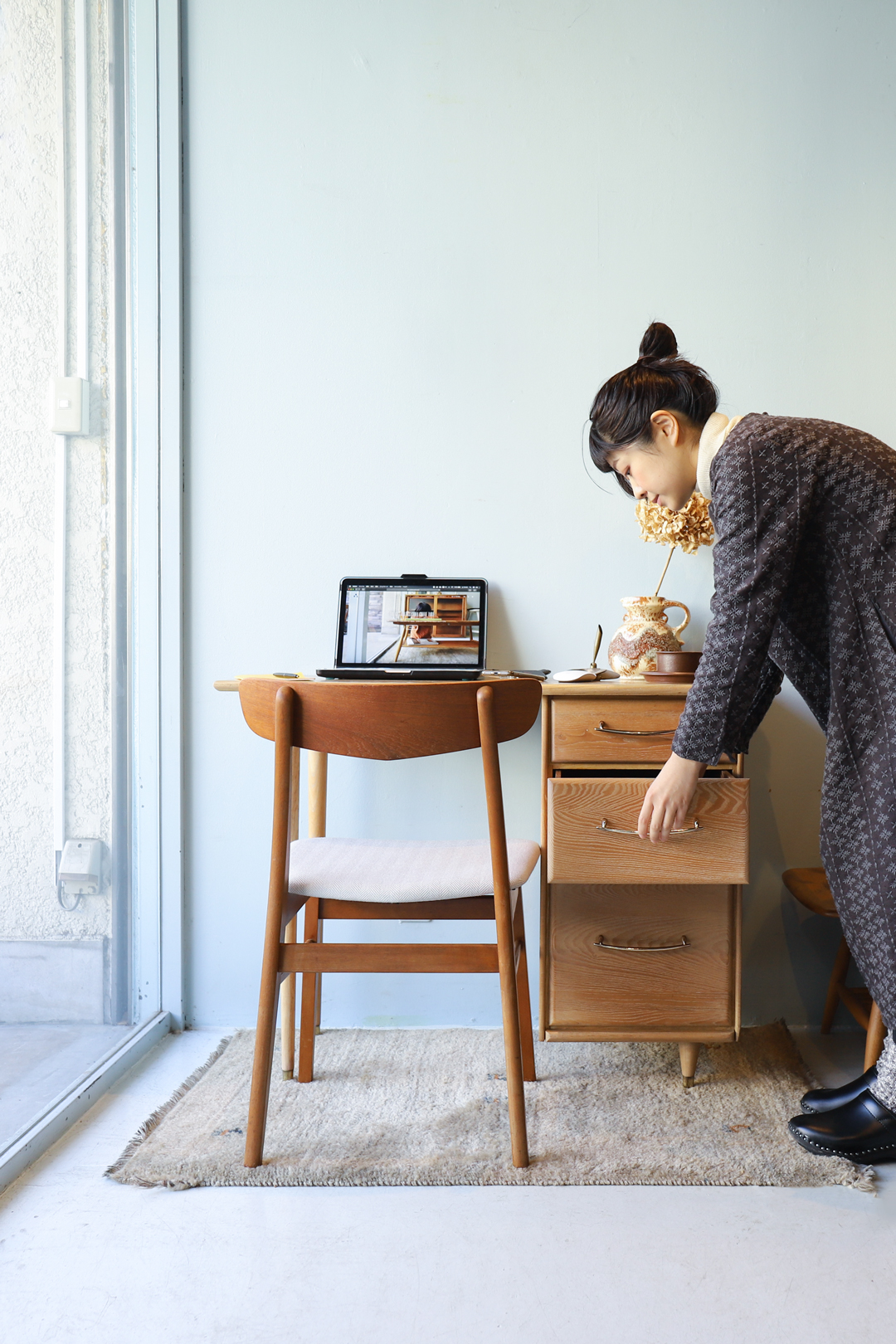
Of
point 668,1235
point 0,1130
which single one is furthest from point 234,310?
point 668,1235

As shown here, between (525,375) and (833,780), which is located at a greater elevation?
(525,375)

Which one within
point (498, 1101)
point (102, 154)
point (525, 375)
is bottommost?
point (498, 1101)

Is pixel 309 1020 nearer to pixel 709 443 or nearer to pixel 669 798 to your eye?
pixel 669 798

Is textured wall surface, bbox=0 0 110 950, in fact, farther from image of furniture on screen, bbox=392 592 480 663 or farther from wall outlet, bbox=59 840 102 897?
image of furniture on screen, bbox=392 592 480 663

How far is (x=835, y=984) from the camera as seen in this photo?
1777 millimetres

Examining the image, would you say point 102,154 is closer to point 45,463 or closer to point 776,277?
point 45,463

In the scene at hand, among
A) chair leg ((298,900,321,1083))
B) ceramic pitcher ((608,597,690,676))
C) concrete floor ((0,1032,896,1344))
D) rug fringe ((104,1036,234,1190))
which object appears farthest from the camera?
ceramic pitcher ((608,597,690,676))

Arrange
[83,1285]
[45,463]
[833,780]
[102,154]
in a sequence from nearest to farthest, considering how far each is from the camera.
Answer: [83,1285] < [833,780] < [45,463] < [102,154]

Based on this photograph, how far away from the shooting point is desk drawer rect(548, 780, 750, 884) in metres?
1.49

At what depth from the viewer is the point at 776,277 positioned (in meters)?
1.89

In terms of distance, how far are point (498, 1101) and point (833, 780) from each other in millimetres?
803

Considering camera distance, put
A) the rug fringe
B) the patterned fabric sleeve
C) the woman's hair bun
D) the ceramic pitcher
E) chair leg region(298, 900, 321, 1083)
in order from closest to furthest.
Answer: the patterned fabric sleeve → the rug fringe → the woman's hair bun → chair leg region(298, 900, 321, 1083) → the ceramic pitcher

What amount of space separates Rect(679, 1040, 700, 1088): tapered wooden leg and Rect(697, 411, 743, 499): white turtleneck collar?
38.6 inches

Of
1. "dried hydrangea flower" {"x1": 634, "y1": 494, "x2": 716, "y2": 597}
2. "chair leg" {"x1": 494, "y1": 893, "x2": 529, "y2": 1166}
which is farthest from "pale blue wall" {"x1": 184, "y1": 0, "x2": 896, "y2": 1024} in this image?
"chair leg" {"x1": 494, "y1": 893, "x2": 529, "y2": 1166}
